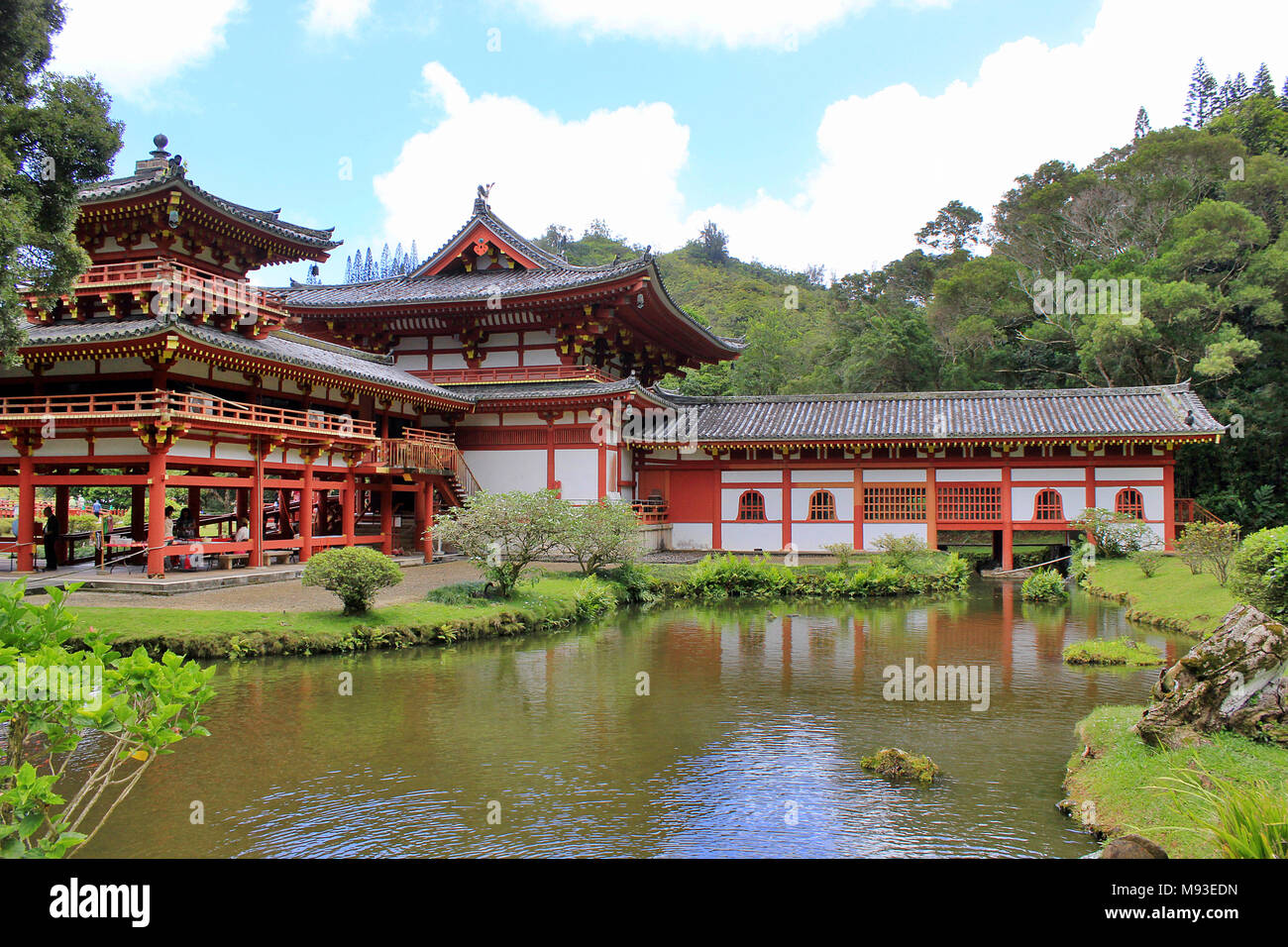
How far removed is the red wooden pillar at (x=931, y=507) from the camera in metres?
30.8

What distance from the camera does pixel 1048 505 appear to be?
3022 centimetres

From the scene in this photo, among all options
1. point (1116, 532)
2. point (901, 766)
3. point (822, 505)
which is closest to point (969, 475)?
point (1116, 532)

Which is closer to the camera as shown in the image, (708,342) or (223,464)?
(223,464)

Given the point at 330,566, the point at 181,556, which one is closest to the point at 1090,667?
the point at 330,566

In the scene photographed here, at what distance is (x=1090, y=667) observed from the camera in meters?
14.4

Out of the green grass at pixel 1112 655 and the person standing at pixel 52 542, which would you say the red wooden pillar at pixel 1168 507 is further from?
the person standing at pixel 52 542

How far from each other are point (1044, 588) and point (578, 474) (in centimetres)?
1573

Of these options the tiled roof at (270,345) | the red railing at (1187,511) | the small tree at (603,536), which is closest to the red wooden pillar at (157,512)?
the tiled roof at (270,345)

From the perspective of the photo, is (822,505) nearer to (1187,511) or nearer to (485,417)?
(485,417)

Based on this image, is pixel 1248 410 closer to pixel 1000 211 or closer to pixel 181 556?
pixel 1000 211

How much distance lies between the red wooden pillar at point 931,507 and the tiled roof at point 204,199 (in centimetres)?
2256

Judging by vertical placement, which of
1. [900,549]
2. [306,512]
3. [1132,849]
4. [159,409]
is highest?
[159,409]
